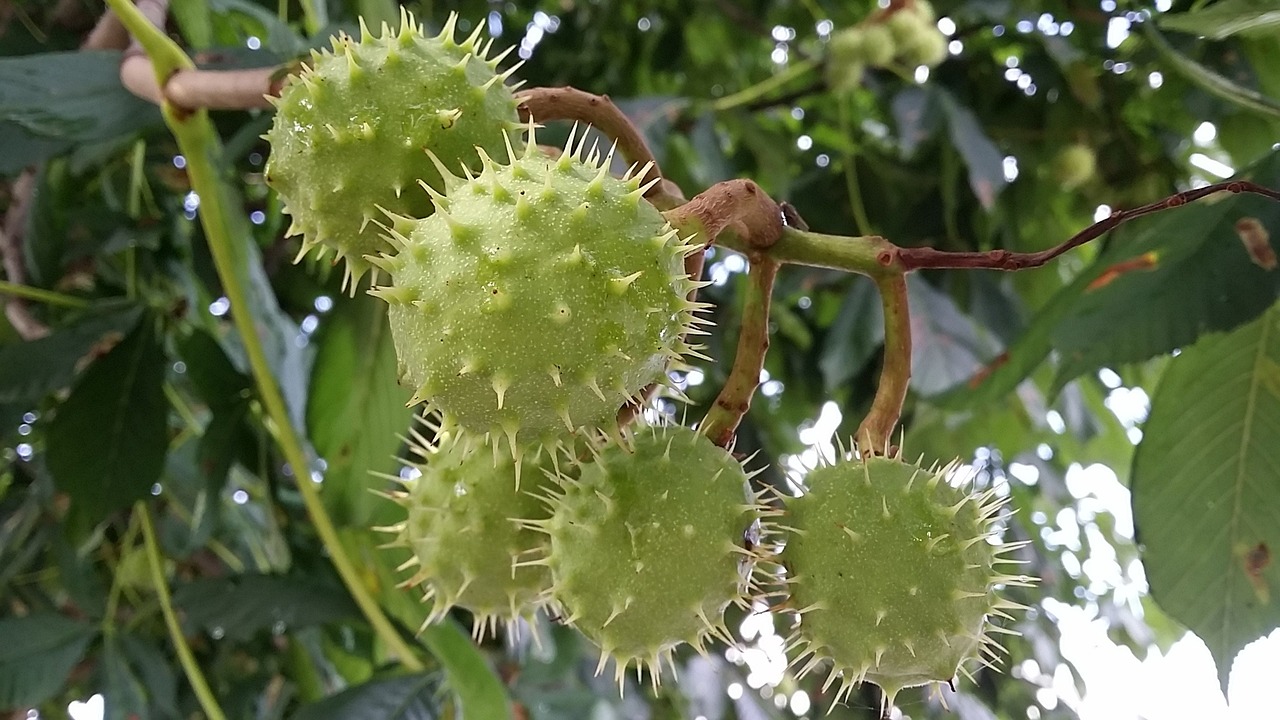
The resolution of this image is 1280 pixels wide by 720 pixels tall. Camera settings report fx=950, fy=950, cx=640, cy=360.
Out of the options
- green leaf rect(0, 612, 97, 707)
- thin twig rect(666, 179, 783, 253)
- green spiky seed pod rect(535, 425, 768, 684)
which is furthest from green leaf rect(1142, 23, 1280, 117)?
green leaf rect(0, 612, 97, 707)

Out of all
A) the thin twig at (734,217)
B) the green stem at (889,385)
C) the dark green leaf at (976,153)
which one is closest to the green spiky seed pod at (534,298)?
the thin twig at (734,217)

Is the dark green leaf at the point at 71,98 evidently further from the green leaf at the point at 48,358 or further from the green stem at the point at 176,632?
the green stem at the point at 176,632

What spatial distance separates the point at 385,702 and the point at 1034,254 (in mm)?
1183

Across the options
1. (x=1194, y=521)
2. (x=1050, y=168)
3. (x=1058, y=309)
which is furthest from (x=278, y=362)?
(x=1050, y=168)

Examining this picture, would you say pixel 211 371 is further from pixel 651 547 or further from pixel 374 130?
pixel 651 547

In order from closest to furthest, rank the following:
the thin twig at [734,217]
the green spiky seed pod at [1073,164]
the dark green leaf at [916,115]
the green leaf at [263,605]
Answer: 1. the thin twig at [734,217]
2. the green leaf at [263,605]
3. the dark green leaf at [916,115]
4. the green spiky seed pod at [1073,164]

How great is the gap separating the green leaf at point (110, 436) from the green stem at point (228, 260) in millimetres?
291

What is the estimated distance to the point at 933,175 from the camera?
8.02 feet

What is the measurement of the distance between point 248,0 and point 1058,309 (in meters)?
1.44

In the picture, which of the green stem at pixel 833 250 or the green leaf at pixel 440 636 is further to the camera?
the green leaf at pixel 440 636

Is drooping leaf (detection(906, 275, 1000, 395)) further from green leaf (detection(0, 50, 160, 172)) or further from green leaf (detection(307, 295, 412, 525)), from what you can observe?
green leaf (detection(0, 50, 160, 172))

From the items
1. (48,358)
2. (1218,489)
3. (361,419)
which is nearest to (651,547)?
(361,419)

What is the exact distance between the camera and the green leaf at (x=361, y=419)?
1337 mm

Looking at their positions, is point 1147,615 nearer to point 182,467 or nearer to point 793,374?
point 793,374
